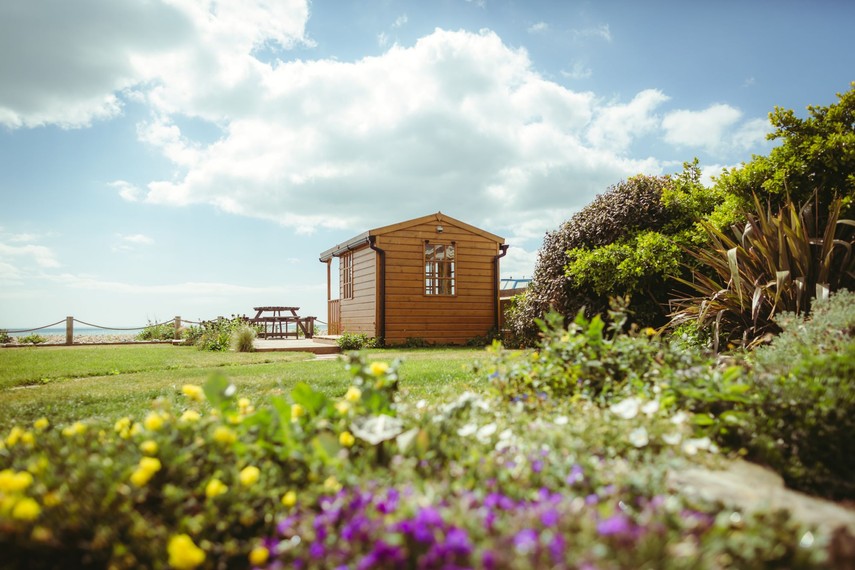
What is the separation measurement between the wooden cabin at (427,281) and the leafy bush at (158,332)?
26.5ft

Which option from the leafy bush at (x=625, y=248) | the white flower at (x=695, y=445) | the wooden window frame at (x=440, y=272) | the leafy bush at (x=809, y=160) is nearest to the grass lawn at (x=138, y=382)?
the white flower at (x=695, y=445)

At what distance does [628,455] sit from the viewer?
204 centimetres

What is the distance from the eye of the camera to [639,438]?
78.4 inches

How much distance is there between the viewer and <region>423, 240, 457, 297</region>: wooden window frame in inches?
514

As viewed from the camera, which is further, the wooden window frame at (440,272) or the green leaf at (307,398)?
the wooden window frame at (440,272)

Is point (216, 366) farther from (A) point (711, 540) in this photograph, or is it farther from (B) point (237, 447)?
(A) point (711, 540)

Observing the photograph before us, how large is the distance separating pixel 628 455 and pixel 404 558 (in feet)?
3.86

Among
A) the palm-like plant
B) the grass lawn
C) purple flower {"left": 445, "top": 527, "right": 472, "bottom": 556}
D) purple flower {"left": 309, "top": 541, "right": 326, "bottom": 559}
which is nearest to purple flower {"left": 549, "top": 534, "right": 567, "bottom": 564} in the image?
purple flower {"left": 445, "top": 527, "right": 472, "bottom": 556}

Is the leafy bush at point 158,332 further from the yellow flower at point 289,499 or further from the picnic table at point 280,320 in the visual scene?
the yellow flower at point 289,499

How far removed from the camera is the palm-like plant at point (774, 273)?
13.4ft

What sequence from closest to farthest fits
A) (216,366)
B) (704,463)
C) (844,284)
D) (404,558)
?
(404,558) → (704,463) → (844,284) → (216,366)

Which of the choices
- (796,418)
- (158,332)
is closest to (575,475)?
(796,418)

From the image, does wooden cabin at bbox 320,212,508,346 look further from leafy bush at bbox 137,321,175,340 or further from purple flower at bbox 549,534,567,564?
purple flower at bbox 549,534,567,564

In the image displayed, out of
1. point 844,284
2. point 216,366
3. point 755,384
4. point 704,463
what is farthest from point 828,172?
point 216,366
